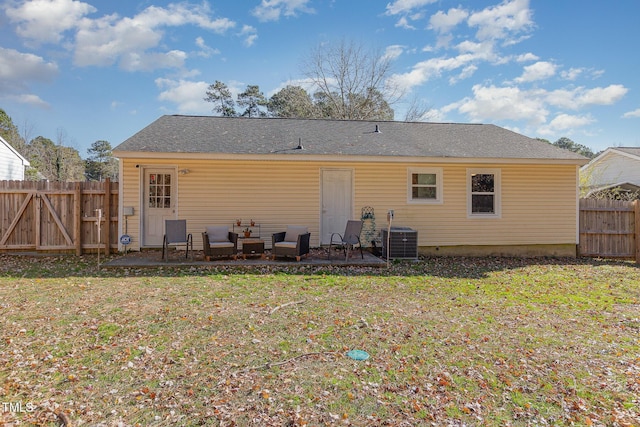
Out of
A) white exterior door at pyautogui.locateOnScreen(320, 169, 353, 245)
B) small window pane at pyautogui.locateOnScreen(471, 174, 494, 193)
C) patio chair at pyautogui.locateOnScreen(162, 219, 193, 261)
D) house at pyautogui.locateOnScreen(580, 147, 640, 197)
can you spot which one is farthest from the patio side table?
house at pyautogui.locateOnScreen(580, 147, 640, 197)

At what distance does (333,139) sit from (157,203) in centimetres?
525

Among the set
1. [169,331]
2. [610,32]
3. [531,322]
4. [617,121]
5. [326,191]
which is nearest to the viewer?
[169,331]

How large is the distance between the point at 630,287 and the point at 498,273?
2.33 meters

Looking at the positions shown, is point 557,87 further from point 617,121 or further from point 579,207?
point 617,121

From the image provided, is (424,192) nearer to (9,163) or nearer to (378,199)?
(378,199)

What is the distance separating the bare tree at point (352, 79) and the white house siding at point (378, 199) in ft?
46.4

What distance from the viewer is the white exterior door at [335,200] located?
974cm

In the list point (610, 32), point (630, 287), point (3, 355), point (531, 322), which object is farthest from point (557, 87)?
point (3, 355)

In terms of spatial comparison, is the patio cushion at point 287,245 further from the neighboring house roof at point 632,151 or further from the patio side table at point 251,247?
the neighboring house roof at point 632,151

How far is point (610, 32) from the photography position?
36.8 ft

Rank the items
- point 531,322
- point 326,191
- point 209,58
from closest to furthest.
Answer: point 531,322
point 326,191
point 209,58

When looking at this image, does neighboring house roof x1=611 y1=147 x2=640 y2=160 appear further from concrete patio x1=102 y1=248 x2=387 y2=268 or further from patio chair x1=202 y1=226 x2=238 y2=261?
patio chair x1=202 y1=226 x2=238 y2=261

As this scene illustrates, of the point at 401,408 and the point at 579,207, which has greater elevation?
the point at 579,207

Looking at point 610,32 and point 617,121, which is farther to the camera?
point 617,121
